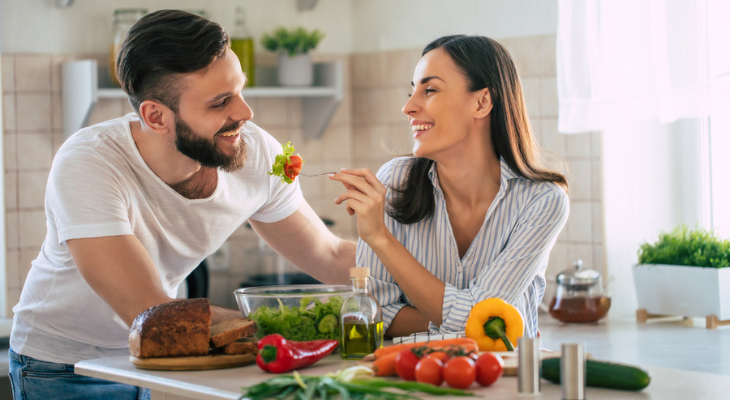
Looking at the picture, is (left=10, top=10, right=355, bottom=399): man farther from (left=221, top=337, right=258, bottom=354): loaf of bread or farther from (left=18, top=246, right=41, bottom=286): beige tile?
(left=18, top=246, right=41, bottom=286): beige tile

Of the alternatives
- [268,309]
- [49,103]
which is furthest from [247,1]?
[268,309]

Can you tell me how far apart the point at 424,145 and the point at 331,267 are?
20.0 inches

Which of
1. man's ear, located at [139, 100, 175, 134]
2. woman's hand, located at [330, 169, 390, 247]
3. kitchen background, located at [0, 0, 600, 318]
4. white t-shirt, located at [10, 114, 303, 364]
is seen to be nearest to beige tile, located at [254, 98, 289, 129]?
kitchen background, located at [0, 0, 600, 318]

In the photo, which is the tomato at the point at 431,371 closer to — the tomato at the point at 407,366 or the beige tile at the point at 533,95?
the tomato at the point at 407,366

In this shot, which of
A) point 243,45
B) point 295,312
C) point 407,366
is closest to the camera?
point 407,366

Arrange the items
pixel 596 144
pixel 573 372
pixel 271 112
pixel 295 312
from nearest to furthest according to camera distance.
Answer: pixel 573 372 < pixel 295 312 < pixel 596 144 < pixel 271 112

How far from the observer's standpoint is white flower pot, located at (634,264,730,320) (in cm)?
288

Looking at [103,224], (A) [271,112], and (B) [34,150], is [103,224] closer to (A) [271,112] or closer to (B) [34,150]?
(B) [34,150]

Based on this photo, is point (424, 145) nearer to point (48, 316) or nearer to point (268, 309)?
point (268, 309)

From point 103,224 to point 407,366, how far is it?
77cm

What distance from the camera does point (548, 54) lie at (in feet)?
11.4

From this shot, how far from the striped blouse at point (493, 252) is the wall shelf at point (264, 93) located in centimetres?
197

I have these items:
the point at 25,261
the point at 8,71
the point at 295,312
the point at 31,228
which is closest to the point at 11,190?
the point at 31,228

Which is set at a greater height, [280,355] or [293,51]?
[293,51]
